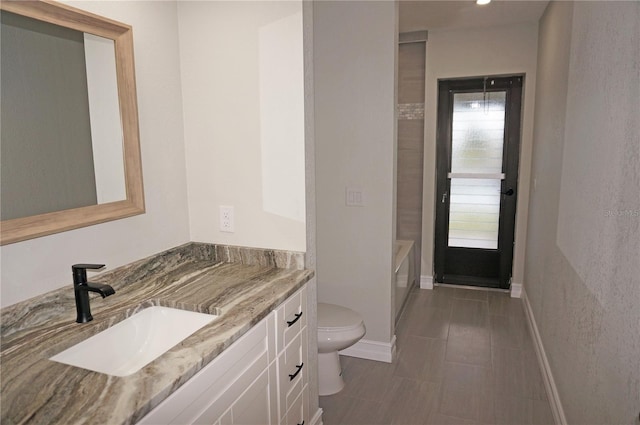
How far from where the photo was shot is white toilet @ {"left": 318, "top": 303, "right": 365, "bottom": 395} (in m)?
2.51

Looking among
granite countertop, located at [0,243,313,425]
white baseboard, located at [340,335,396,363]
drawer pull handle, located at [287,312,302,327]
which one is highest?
granite countertop, located at [0,243,313,425]

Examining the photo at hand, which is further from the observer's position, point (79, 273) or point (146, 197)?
point (146, 197)

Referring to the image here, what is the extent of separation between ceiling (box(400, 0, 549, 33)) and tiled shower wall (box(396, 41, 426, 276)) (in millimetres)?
310

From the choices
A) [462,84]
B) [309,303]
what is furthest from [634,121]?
[462,84]

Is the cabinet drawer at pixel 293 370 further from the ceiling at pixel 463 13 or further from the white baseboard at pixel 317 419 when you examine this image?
the ceiling at pixel 463 13

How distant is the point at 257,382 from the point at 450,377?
174 cm

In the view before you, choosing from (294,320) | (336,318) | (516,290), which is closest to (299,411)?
(294,320)

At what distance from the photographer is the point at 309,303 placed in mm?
2053

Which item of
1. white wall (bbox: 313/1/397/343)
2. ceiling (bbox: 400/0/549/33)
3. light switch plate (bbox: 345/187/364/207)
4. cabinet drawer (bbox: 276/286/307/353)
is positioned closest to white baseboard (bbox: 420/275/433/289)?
white wall (bbox: 313/1/397/343)

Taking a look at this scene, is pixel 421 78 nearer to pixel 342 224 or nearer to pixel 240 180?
pixel 342 224

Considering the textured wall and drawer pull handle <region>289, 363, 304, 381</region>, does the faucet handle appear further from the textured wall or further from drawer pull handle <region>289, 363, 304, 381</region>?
the textured wall

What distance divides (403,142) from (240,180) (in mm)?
2818

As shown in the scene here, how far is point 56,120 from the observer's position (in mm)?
1445

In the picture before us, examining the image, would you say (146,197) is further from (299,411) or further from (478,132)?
(478,132)
